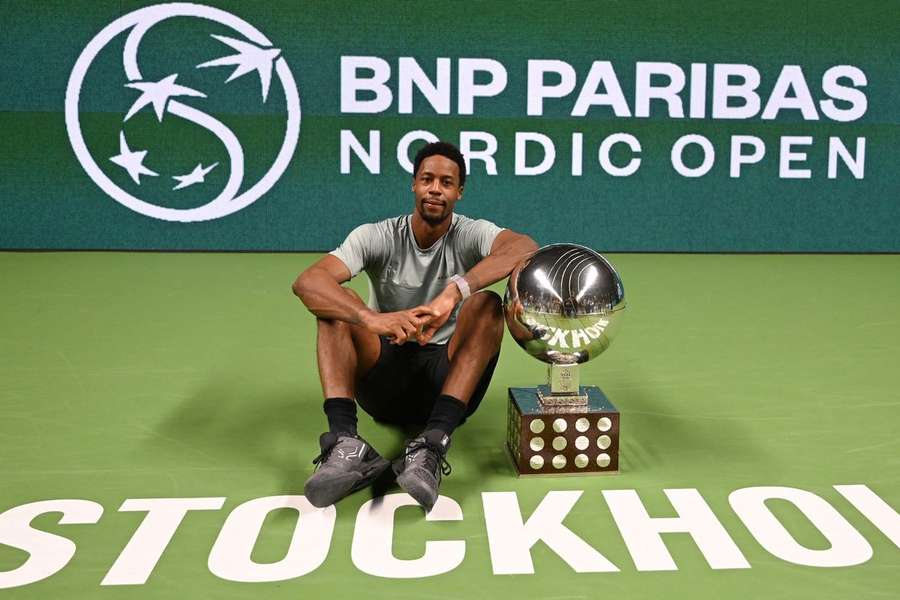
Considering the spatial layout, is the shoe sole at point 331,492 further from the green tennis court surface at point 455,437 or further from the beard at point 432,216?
the beard at point 432,216

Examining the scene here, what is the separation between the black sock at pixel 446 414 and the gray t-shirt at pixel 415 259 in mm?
369

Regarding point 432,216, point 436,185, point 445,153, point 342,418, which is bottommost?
point 342,418

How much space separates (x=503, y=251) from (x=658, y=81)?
17.3 feet

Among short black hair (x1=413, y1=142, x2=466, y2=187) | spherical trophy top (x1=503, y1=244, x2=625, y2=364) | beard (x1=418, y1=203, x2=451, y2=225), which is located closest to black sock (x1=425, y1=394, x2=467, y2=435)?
spherical trophy top (x1=503, y1=244, x2=625, y2=364)

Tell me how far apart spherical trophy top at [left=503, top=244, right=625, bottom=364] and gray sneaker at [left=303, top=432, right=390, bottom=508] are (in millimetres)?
605

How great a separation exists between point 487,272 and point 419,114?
197 inches

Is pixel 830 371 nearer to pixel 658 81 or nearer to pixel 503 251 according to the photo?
pixel 503 251

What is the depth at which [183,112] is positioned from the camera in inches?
311

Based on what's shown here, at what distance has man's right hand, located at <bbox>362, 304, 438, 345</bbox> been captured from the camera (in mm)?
2957

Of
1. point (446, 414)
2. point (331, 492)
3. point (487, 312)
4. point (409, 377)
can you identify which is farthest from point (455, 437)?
point (331, 492)

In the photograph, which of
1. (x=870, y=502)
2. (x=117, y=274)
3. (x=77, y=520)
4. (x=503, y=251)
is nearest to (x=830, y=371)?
(x=870, y=502)

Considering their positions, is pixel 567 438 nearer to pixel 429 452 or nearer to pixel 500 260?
pixel 429 452

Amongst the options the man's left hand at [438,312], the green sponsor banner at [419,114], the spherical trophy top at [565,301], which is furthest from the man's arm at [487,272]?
the green sponsor banner at [419,114]

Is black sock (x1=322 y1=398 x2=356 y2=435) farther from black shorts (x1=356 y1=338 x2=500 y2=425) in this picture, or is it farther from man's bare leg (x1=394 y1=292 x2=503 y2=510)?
black shorts (x1=356 y1=338 x2=500 y2=425)
